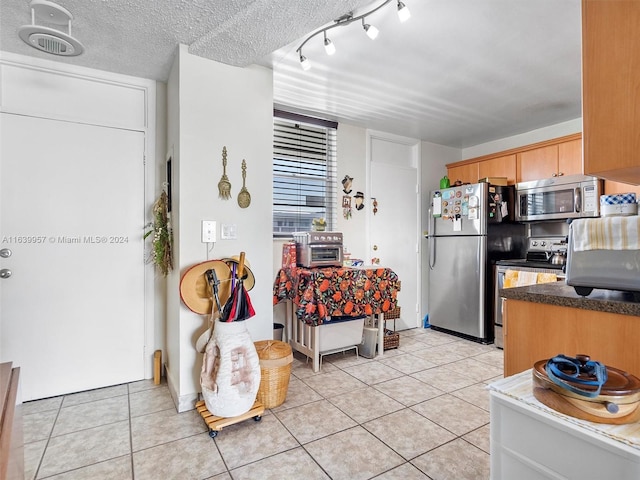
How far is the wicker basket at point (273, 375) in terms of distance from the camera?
229 cm

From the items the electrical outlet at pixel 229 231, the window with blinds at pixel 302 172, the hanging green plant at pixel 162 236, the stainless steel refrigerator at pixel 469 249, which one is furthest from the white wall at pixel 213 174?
the stainless steel refrigerator at pixel 469 249

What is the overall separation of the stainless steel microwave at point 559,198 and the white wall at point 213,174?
3.06 m

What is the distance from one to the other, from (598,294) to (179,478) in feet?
6.64

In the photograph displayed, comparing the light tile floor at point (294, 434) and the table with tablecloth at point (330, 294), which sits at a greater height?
the table with tablecloth at point (330, 294)

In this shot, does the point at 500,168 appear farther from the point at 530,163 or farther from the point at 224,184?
the point at 224,184

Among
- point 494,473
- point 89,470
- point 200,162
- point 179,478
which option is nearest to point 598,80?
point 494,473

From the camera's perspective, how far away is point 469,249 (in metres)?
4.02

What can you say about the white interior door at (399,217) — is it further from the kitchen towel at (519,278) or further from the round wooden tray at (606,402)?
the round wooden tray at (606,402)

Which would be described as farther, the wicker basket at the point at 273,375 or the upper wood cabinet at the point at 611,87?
the wicker basket at the point at 273,375

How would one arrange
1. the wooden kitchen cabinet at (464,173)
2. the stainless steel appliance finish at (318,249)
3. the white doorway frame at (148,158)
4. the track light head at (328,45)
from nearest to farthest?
1. the track light head at (328,45)
2. the white doorway frame at (148,158)
3. the stainless steel appliance finish at (318,249)
4. the wooden kitchen cabinet at (464,173)

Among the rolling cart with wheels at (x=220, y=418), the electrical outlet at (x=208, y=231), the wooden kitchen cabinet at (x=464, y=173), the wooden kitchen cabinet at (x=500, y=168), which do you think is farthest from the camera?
the wooden kitchen cabinet at (x=464, y=173)

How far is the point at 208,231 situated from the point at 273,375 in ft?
3.56

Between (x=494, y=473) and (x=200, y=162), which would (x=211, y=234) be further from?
(x=494, y=473)

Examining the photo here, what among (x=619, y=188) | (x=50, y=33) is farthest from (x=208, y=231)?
(x=619, y=188)
